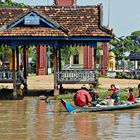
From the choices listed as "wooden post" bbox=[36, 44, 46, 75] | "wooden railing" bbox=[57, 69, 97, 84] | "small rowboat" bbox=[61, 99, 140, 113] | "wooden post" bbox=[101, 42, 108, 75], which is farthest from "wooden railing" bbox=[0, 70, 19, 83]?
"wooden post" bbox=[101, 42, 108, 75]

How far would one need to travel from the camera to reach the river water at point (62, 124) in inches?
639

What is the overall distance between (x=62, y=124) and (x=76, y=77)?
454 inches

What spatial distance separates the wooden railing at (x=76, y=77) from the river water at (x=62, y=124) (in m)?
4.55

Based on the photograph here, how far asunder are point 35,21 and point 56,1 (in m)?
33.4

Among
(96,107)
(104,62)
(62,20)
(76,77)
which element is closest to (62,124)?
(96,107)

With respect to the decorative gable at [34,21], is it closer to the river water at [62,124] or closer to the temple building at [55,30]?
the temple building at [55,30]

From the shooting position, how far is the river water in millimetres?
16220

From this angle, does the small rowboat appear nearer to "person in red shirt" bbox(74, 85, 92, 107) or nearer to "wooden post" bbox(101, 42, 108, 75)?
"person in red shirt" bbox(74, 85, 92, 107)

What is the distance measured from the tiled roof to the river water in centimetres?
472

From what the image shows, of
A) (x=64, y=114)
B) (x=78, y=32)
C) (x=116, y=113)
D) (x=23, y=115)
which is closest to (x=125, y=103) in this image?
(x=116, y=113)

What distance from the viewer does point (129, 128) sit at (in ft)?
58.6

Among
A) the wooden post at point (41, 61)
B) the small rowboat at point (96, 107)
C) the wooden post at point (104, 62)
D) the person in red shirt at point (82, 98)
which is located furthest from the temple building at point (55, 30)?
the wooden post at point (104, 62)

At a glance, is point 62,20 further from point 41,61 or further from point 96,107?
point 41,61

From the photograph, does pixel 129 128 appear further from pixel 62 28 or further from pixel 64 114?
pixel 62 28
